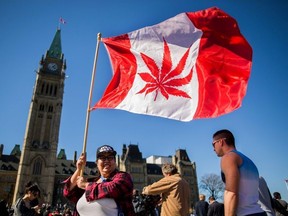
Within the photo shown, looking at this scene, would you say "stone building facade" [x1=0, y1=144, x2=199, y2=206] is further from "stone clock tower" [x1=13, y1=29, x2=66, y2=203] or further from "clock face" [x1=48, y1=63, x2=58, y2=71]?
"clock face" [x1=48, y1=63, x2=58, y2=71]

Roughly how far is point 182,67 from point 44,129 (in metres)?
63.6

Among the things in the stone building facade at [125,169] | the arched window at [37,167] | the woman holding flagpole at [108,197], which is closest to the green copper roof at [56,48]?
the stone building facade at [125,169]

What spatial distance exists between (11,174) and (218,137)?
72968 millimetres

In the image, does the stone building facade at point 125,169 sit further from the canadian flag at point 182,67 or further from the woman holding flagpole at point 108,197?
the woman holding flagpole at point 108,197

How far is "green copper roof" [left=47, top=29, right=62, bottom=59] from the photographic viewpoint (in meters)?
76.5

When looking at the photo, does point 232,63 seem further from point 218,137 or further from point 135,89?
point 218,137

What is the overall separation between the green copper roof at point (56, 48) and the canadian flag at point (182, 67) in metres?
77.0

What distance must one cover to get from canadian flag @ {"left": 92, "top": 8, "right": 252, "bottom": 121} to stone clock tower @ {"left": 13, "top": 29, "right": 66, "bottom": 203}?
177 ft

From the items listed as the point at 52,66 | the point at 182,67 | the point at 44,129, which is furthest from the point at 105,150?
the point at 52,66

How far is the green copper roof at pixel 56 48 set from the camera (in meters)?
76.5

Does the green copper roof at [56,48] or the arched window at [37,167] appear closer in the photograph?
the arched window at [37,167]

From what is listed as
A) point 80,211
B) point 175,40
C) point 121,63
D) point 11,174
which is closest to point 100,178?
point 80,211

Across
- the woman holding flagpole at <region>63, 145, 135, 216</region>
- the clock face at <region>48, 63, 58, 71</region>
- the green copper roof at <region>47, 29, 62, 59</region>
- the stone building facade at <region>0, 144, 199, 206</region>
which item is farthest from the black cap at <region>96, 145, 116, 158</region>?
the green copper roof at <region>47, 29, 62, 59</region>

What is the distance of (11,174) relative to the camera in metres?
Answer: 63.4
